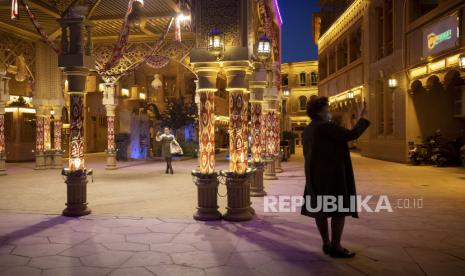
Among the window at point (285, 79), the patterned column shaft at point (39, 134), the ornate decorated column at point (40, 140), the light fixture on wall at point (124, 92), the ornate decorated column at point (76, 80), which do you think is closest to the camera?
the ornate decorated column at point (76, 80)

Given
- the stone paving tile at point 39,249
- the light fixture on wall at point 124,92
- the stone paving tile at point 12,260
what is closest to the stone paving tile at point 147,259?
the stone paving tile at point 39,249

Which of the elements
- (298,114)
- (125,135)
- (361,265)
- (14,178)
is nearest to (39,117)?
(14,178)

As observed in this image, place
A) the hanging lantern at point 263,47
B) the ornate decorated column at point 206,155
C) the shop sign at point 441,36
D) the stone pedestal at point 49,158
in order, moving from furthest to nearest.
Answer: the stone pedestal at point 49,158, the shop sign at point 441,36, the hanging lantern at point 263,47, the ornate decorated column at point 206,155

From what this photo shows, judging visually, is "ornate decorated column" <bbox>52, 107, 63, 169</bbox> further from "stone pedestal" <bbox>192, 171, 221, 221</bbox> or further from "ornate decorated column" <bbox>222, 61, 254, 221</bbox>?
"stone pedestal" <bbox>192, 171, 221, 221</bbox>

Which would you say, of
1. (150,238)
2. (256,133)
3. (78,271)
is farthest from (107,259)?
(256,133)

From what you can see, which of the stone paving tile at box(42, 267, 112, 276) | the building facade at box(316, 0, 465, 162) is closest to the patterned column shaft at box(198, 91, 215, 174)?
the stone paving tile at box(42, 267, 112, 276)

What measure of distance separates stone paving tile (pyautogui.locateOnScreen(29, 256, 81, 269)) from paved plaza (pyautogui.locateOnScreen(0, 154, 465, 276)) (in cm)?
1

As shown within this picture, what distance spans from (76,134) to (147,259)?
3787 millimetres

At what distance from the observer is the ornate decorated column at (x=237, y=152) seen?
6.63 meters

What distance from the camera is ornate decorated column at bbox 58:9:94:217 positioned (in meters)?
7.38

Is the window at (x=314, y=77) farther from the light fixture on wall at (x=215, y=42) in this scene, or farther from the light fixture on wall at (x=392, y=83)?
the light fixture on wall at (x=215, y=42)

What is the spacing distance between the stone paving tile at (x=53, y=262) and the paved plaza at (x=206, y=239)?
11 mm

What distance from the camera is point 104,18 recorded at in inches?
484

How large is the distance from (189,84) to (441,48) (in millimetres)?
18363
